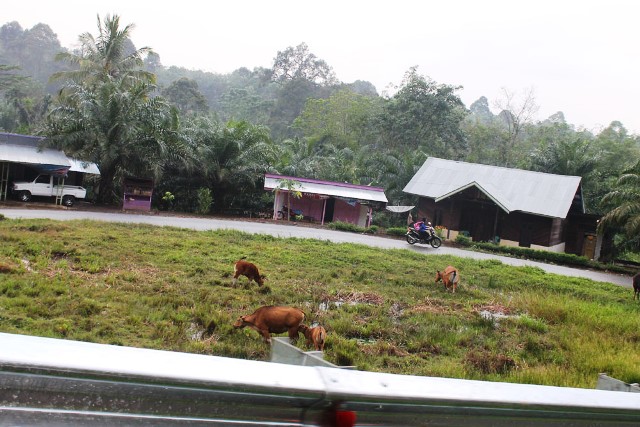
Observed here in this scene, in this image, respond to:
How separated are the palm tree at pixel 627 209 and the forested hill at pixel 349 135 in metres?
4.62

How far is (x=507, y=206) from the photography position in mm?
24766

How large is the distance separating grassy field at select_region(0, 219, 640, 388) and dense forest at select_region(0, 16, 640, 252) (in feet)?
28.3

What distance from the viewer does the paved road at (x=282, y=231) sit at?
17.6 meters

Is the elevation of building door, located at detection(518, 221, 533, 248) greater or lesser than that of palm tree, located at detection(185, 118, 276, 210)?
lesser

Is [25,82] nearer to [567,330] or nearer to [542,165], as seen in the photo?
[542,165]

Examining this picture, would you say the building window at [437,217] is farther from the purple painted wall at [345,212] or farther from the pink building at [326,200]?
the purple painted wall at [345,212]

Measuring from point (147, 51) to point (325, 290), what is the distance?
21059 mm

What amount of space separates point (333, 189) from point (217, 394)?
1022 inches

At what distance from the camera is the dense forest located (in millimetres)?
22016

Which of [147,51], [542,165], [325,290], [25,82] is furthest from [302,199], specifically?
[25,82]

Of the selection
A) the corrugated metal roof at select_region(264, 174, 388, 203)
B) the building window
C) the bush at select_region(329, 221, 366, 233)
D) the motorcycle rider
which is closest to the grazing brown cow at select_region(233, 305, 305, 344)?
the motorcycle rider

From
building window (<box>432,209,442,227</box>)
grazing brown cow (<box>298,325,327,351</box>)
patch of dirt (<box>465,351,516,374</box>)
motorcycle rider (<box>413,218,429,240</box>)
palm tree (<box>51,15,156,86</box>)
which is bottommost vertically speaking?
patch of dirt (<box>465,351,516,374</box>)

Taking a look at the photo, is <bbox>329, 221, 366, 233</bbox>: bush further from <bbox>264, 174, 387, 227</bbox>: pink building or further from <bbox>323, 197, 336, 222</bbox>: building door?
<bbox>323, 197, 336, 222</bbox>: building door

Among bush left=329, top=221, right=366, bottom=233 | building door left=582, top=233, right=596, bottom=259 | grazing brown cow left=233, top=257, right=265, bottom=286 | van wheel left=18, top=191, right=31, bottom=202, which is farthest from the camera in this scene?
building door left=582, top=233, right=596, bottom=259
